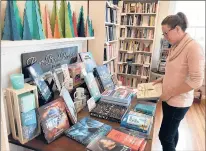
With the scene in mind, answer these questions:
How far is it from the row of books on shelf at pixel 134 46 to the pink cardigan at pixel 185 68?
348mm

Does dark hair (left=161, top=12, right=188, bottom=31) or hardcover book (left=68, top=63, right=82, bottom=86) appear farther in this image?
hardcover book (left=68, top=63, right=82, bottom=86)

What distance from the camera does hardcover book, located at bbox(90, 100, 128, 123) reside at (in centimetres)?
117

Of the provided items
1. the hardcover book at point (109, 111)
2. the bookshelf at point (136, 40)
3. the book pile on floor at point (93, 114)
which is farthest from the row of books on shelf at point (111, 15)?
the hardcover book at point (109, 111)

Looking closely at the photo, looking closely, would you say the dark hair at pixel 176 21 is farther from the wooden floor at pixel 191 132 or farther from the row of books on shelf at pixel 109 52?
the row of books on shelf at pixel 109 52

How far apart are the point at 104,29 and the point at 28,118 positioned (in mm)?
1220

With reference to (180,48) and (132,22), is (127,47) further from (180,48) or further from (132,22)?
(180,48)

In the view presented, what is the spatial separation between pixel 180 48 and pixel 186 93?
0.34m

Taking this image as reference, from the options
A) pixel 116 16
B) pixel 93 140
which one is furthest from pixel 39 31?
pixel 116 16

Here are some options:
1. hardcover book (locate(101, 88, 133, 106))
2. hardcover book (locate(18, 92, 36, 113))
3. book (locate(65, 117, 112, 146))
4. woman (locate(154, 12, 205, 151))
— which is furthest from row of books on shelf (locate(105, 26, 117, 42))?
hardcover book (locate(18, 92, 36, 113))

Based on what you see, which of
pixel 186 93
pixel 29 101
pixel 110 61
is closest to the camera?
pixel 29 101

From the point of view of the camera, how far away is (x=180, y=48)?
1161 mm

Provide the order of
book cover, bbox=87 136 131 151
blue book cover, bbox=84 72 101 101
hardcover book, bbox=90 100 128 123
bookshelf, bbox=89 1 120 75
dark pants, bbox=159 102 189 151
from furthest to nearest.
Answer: bookshelf, bbox=89 1 120 75 → blue book cover, bbox=84 72 101 101 → dark pants, bbox=159 102 189 151 → hardcover book, bbox=90 100 128 123 → book cover, bbox=87 136 131 151

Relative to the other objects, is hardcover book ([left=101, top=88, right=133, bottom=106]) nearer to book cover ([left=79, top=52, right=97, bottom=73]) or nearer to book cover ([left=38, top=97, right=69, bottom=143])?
book cover ([left=79, top=52, right=97, bottom=73])

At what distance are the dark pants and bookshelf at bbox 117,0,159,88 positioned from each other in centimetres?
41
